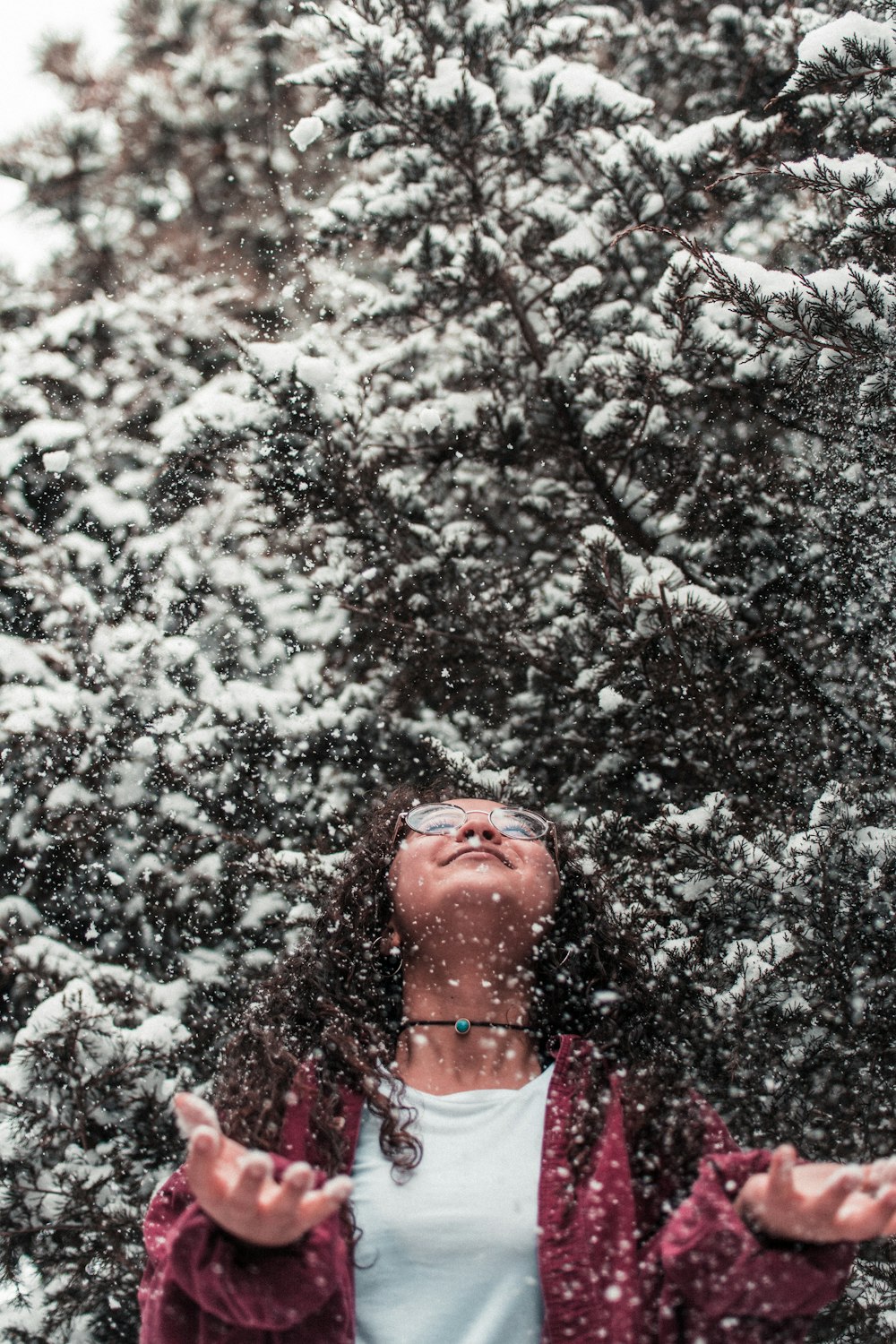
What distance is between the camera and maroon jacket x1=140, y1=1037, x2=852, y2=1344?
1432 millimetres

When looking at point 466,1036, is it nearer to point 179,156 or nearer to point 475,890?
point 475,890

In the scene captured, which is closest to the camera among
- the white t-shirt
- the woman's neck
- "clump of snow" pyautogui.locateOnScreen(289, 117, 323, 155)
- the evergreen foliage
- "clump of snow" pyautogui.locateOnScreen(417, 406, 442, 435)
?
the white t-shirt

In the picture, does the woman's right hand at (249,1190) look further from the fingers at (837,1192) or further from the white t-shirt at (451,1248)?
the fingers at (837,1192)

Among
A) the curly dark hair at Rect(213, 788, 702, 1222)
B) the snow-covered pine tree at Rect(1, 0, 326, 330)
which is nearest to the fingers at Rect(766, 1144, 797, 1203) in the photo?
the curly dark hair at Rect(213, 788, 702, 1222)

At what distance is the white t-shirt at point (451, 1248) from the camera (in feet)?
5.71

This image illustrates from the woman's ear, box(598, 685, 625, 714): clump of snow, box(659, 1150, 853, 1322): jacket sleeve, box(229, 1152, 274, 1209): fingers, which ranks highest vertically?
box(598, 685, 625, 714): clump of snow

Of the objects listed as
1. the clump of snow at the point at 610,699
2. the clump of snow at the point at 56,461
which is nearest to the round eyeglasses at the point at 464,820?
the clump of snow at the point at 610,699

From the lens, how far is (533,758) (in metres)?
3.07

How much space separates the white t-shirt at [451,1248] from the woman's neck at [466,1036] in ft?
0.55

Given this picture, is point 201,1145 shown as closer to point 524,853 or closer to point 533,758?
point 524,853

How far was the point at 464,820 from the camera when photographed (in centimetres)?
226

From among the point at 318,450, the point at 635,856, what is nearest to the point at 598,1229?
the point at 635,856

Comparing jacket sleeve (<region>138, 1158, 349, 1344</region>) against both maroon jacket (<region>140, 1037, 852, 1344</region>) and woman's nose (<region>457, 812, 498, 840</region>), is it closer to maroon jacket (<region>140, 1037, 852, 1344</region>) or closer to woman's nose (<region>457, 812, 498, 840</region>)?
maroon jacket (<region>140, 1037, 852, 1344</region>)

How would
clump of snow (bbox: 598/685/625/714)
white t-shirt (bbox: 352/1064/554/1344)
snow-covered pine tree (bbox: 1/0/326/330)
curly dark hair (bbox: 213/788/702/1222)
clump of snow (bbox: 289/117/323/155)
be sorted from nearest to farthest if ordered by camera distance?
white t-shirt (bbox: 352/1064/554/1344) < curly dark hair (bbox: 213/788/702/1222) < clump of snow (bbox: 598/685/625/714) < clump of snow (bbox: 289/117/323/155) < snow-covered pine tree (bbox: 1/0/326/330)
